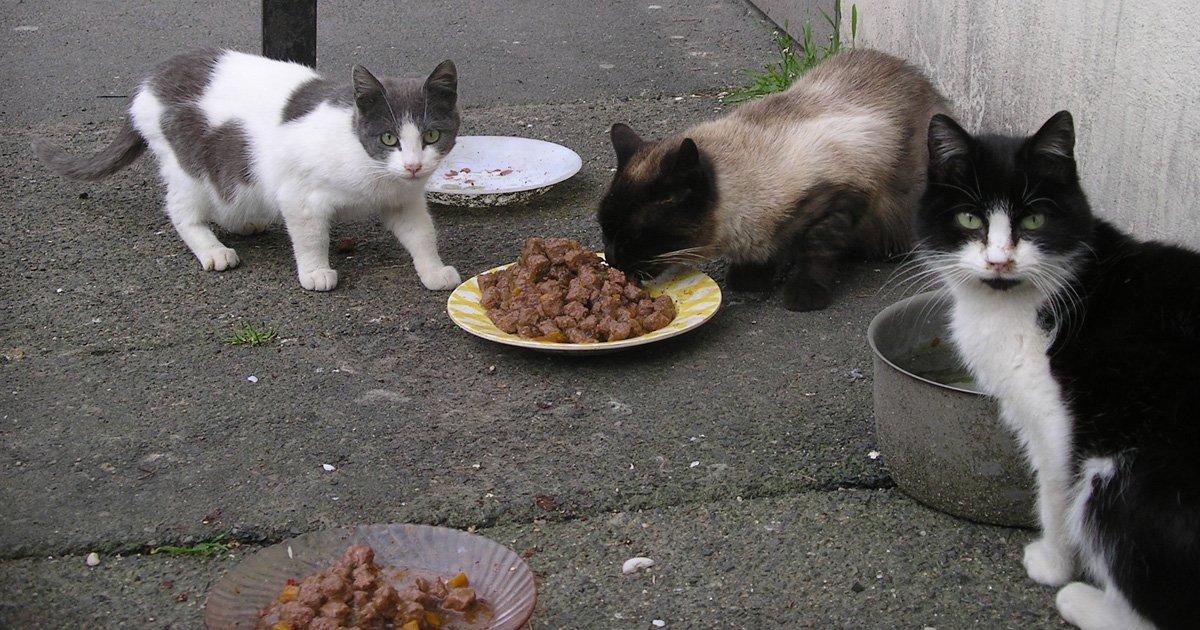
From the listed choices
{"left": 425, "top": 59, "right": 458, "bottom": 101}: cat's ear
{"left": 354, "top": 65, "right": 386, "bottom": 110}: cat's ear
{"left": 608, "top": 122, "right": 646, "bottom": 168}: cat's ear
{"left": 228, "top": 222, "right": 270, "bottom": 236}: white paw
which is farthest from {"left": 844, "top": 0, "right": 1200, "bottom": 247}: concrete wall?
{"left": 228, "top": 222, "right": 270, "bottom": 236}: white paw

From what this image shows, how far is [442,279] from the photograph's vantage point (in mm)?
4648

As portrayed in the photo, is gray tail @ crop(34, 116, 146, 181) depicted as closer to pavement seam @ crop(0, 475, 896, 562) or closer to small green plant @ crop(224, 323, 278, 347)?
small green plant @ crop(224, 323, 278, 347)

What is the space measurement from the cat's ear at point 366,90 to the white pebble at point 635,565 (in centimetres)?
213

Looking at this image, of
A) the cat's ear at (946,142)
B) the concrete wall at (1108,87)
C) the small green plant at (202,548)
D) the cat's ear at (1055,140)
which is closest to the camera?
the cat's ear at (1055,140)

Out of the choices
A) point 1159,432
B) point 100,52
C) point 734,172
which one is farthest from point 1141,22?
point 100,52

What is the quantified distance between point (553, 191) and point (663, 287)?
4.77 feet

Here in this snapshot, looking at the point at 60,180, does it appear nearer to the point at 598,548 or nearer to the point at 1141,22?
the point at 598,548

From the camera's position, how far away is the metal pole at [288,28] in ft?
18.1

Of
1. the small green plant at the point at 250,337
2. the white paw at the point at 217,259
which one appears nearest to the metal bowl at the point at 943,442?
the small green plant at the point at 250,337

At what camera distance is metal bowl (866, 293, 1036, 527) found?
9.45ft

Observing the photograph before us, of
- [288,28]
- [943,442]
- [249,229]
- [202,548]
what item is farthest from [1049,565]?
[288,28]

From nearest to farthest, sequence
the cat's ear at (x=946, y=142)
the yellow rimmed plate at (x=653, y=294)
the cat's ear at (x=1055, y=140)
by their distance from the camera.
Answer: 1. the cat's ear at (x=1055, y=140)
2. the cat's ear at (x=946, y=142)
3. the yellow rimmed plate at (x=653, y=294)

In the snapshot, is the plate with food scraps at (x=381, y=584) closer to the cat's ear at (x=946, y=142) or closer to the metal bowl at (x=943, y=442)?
the metal bowl at (x=943, y=442)

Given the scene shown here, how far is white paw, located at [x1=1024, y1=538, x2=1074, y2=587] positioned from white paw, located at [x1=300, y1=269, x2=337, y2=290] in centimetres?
288
